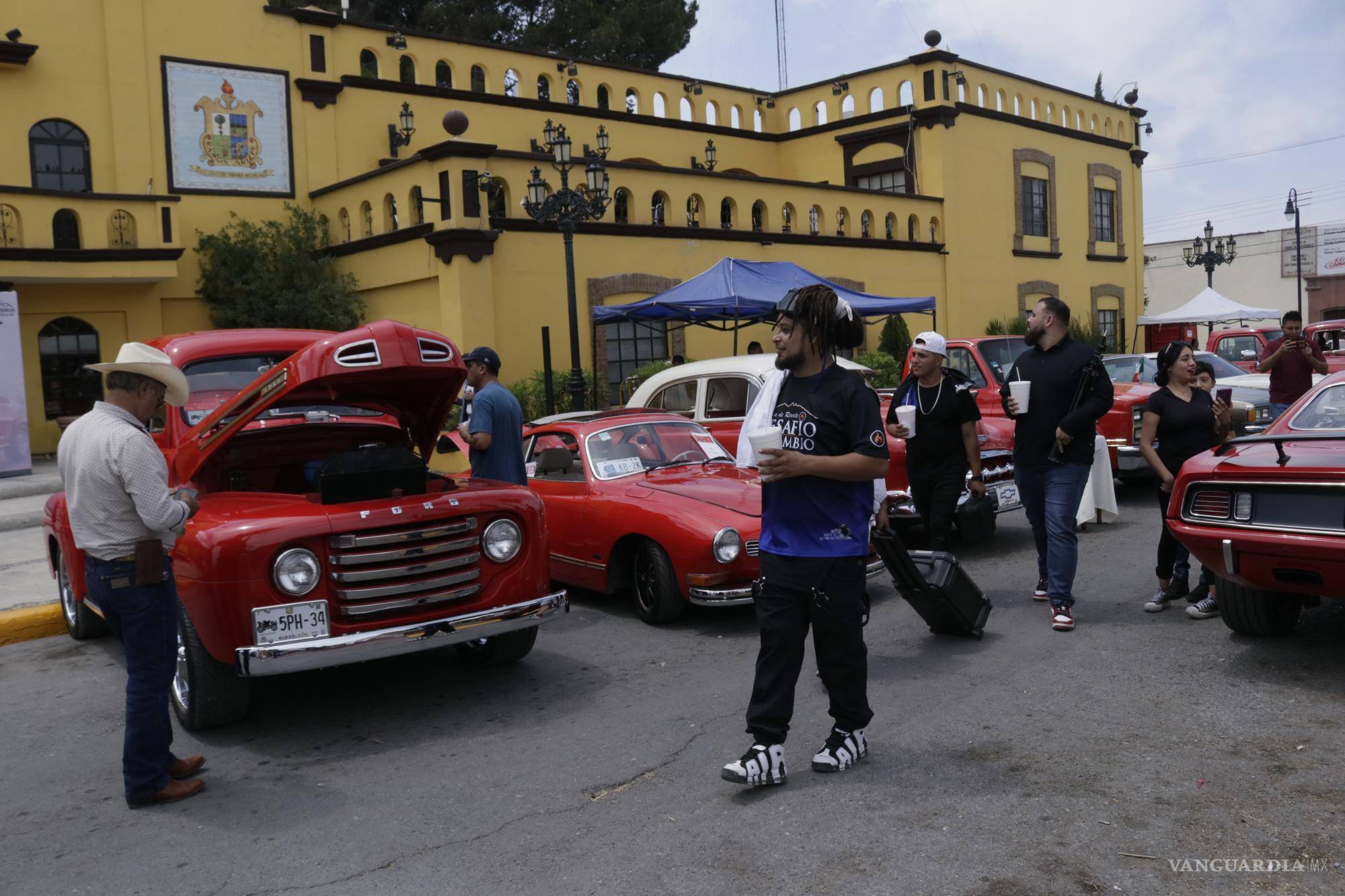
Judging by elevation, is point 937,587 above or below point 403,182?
below

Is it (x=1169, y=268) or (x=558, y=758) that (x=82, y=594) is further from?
(x=1169, y=268)

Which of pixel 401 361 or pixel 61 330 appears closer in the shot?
pixel 401 361

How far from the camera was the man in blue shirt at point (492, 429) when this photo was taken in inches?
280

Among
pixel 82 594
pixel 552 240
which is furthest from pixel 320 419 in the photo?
pixel 552 240

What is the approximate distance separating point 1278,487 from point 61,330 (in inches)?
768

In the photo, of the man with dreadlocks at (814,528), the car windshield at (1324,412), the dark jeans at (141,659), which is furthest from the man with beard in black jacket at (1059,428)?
the dark jeans at (141,659)

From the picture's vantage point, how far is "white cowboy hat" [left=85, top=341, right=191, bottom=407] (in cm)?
447

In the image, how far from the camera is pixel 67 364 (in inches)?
754

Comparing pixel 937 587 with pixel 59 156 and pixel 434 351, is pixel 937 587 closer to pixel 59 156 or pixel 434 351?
pixel 434 351

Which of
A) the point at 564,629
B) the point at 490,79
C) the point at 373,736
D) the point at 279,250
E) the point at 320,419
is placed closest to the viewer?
the point at 373,736

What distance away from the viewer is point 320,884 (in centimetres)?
374

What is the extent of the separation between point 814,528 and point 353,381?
278 centimetres

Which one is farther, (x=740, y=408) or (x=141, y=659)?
(x=740, y=408)

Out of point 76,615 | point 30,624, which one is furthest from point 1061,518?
point 30,624
